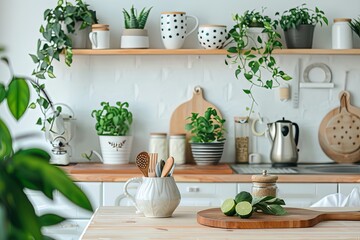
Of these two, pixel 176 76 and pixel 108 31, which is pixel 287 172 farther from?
pixel 108 31

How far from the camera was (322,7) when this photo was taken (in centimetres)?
459

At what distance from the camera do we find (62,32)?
4348mm

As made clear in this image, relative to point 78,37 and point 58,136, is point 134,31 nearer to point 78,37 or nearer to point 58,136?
point 78,37

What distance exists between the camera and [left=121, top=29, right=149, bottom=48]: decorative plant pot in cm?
437

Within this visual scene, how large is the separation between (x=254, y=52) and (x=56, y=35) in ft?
3.95

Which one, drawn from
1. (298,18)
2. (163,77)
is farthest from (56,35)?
(298,18)

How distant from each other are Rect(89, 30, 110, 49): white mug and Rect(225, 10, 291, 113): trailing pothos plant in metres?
0.74

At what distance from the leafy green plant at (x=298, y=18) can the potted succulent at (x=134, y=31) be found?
0.84 meters

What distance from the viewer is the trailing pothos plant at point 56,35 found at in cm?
432

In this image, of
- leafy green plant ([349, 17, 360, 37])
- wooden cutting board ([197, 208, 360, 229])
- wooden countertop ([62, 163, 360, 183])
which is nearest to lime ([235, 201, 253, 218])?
wooden cutting board ([197, 208, 360, 229])

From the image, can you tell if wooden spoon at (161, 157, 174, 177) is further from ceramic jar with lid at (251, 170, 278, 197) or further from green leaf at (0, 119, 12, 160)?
green leaf at (0, 119, 12, 160)

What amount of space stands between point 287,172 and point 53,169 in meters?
3.61

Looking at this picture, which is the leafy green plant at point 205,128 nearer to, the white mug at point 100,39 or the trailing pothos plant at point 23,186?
the white mug at point 100,39

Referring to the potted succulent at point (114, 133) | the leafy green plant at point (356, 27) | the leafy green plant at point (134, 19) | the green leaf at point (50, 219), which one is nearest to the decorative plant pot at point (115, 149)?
the potted succulent at point (114, 133)
